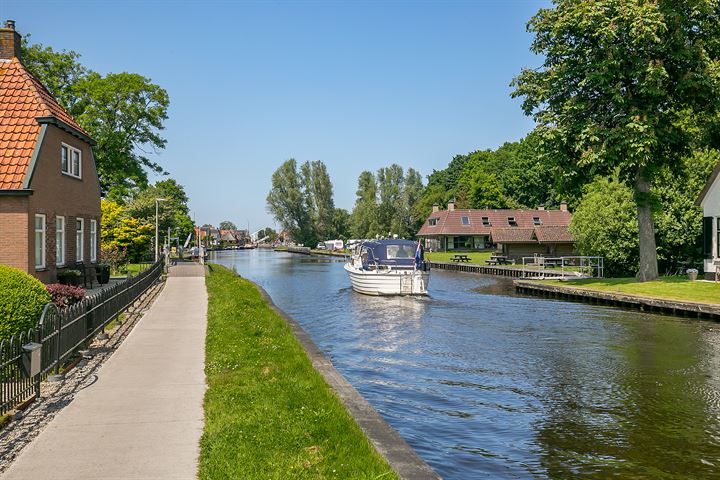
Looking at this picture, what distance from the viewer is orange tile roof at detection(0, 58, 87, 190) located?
21609 millimetres

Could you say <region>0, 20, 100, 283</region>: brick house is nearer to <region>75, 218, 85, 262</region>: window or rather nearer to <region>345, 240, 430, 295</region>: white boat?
<region>75, 218, 85, 262</region>: window

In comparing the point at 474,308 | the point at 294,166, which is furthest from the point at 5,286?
the point at 294,166

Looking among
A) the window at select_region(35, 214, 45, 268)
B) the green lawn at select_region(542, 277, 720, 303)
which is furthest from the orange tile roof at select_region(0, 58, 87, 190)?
the green lawn at select_region(542, 277, 720, 303)

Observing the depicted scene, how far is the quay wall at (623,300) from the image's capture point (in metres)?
26.8

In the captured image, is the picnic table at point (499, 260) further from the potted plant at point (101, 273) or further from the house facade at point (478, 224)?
the potted plant at point (101, 273)

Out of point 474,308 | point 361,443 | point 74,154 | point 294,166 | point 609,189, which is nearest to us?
point 361,443

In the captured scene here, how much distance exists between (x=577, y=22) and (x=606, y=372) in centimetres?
2266

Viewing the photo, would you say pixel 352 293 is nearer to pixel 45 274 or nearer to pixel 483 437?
pixel 45 274

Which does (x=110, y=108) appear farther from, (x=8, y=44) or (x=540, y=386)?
(x=540, y=386)

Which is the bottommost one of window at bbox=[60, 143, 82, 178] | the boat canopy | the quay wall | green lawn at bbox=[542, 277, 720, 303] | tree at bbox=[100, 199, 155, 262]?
the quay wall

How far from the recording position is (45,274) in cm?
2338

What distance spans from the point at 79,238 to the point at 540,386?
855 inches

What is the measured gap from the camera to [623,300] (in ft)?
103

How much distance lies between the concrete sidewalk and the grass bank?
10.5 inches
